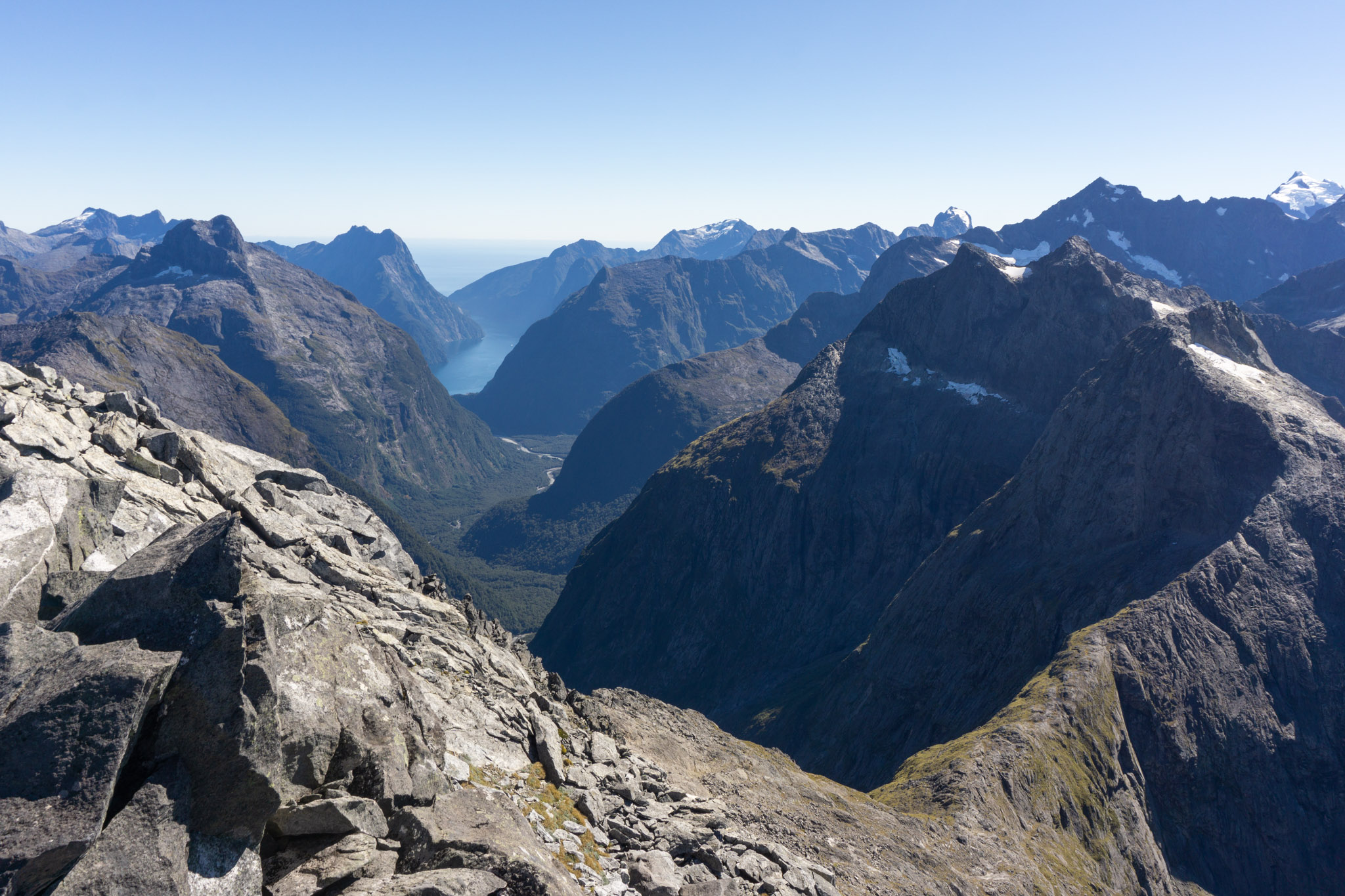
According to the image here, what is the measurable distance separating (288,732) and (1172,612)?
99.9 m

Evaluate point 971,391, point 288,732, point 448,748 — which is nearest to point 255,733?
point 288,732

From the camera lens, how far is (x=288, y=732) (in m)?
19.8

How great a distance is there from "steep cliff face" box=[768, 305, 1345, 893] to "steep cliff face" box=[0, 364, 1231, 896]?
4309cm

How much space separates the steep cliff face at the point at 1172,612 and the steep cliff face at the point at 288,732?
43085 millimetres

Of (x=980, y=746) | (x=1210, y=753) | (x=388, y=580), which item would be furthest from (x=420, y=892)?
(x=1210, y=753)

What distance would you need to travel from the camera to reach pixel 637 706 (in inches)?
2293

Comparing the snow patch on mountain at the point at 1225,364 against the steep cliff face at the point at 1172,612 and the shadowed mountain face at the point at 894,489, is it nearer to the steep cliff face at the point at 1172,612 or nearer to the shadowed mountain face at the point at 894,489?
the steep cliff face at the point at 1172,612

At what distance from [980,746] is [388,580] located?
61644 millimetres

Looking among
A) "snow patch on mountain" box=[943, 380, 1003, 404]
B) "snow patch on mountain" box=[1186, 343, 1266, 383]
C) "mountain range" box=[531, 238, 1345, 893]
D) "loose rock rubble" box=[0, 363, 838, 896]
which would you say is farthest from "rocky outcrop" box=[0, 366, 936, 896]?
"snow patch on mountain" box=[943, 380, 1003, 404]

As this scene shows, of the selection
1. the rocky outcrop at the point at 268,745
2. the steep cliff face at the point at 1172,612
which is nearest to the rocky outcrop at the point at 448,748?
the rocky outcrop at the point at 268,745

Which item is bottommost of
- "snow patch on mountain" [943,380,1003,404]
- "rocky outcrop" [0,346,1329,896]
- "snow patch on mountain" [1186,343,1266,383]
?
"rocky outcrop" [0,346,1329,896]

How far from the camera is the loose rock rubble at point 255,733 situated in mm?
16125

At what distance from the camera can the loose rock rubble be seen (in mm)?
16125

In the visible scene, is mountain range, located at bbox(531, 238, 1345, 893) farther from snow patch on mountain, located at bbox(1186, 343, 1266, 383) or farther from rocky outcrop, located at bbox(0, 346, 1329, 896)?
snow patch on mountain, located at bbox(1186, 343, 1266, 383)
